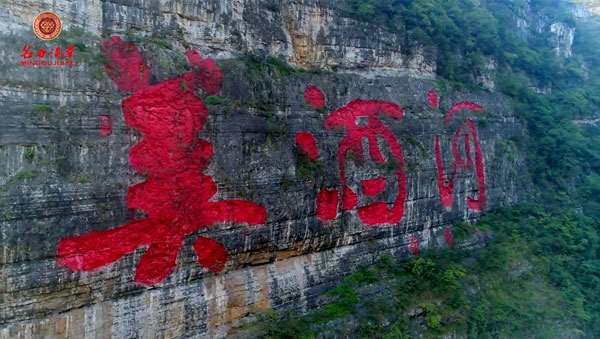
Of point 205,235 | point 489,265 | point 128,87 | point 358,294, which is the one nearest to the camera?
point 128,87

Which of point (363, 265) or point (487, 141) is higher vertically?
point (487, 141)

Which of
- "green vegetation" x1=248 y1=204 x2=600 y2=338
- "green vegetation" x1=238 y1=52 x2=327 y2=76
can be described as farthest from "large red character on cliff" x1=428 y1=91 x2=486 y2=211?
"green vegetation" x1=238 y1=52 x2=327 y2=76

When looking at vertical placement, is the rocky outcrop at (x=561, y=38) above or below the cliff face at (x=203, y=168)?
above

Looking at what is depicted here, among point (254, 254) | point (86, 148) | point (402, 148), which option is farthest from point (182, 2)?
point (402, 148)

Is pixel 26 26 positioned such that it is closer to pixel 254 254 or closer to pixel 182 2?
pixel 182 2

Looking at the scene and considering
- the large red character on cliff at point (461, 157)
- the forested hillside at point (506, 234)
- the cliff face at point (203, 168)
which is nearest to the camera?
the cliff face at point (203, 168)

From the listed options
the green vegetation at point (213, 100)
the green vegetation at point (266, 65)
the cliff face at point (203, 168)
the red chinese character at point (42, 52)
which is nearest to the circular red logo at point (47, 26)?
the cliff face at point (203, 168)

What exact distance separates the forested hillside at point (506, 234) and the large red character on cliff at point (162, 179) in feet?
9.23

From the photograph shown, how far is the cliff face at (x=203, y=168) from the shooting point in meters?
7.86

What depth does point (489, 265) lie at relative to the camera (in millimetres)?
15398

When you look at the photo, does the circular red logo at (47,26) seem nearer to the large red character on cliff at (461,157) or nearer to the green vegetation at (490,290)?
the green vegetation at (490,290)

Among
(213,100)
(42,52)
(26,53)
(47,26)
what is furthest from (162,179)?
(47,26)

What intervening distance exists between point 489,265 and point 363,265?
5.49m

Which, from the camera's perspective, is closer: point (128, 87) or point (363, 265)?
point (128, 87)
